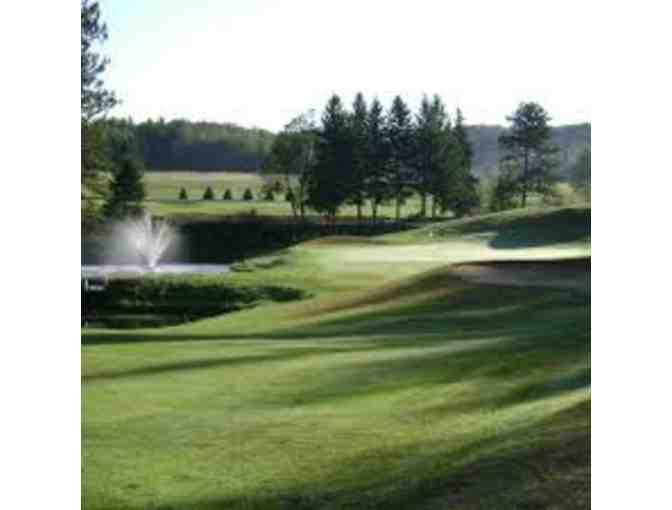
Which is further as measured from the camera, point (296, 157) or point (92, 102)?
point (296, 157)

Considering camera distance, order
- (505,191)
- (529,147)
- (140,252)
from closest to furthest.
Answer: (529,147) → (505,191) → (140,252)

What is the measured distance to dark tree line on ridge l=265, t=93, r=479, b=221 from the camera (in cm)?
656

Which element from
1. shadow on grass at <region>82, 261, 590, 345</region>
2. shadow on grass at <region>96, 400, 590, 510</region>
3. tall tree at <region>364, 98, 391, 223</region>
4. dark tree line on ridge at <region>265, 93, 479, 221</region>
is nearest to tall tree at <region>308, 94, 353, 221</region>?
dark tree line on ridge at <region>265, 93, 479, 221</region>

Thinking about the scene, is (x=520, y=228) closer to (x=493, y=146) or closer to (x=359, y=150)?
(x=493, y=146)

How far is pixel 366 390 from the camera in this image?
20.9 ft

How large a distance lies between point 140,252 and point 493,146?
7.30 ft

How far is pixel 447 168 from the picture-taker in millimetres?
6625

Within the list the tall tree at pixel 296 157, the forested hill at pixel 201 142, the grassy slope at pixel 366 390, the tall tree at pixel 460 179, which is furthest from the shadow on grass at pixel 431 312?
the forested hill at pixel 201 142

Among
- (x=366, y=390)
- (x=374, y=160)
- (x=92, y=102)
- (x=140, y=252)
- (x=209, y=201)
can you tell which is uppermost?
(x=92, y=102)

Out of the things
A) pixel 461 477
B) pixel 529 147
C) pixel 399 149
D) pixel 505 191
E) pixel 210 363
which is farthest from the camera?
pixel 399 149

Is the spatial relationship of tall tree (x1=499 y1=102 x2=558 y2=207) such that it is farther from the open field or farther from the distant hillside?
the open field

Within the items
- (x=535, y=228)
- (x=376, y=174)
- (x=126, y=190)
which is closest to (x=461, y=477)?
(x=535, y=228)

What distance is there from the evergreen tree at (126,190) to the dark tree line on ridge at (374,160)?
81 cm
